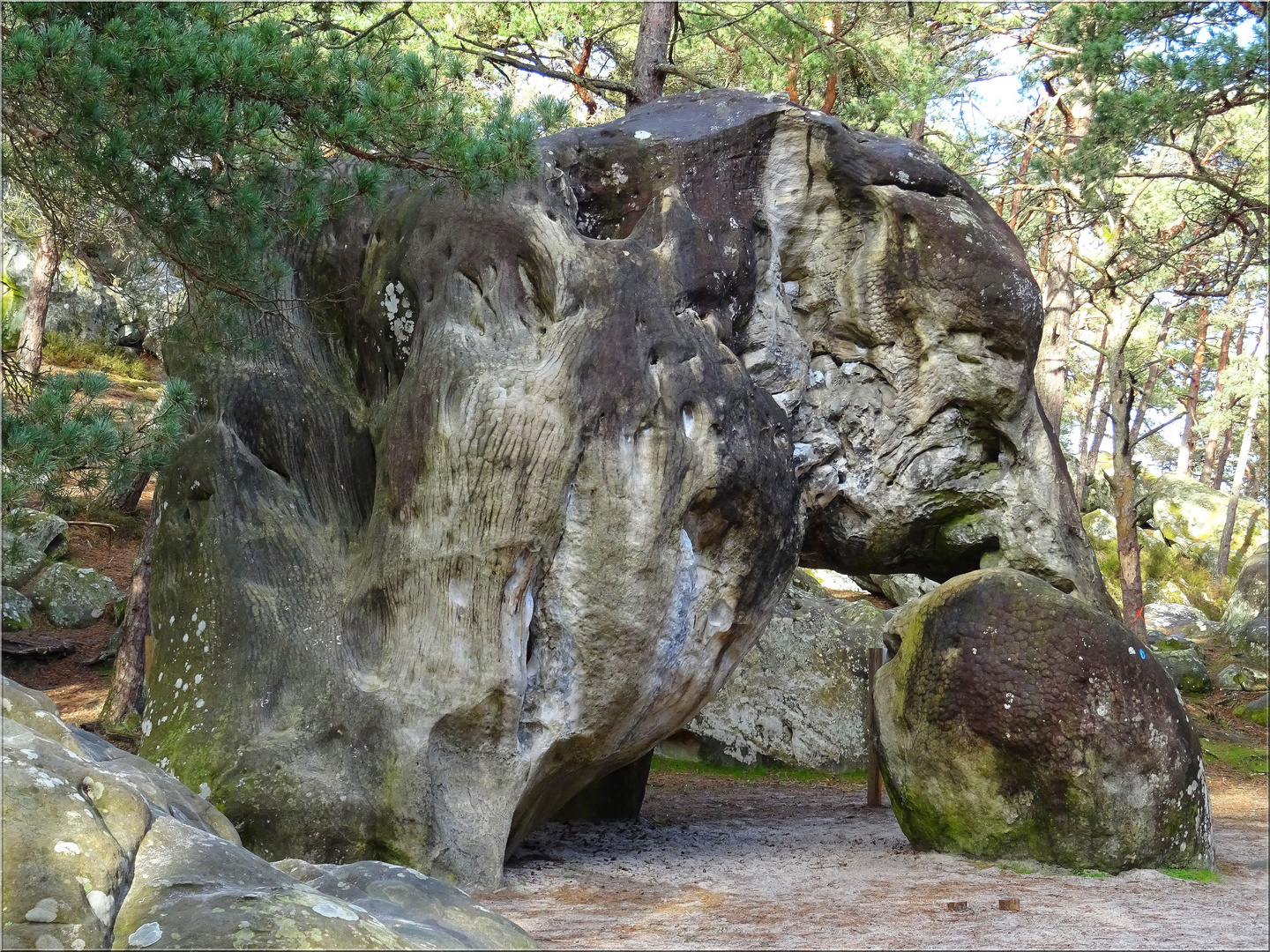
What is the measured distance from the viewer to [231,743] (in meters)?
6.16

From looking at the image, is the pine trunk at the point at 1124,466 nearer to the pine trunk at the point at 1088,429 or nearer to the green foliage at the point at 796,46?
the green foliage at the point at 796,46

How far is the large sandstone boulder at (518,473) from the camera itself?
631 cm

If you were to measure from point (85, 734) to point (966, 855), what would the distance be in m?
5.07

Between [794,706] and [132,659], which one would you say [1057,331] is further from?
[132,659]

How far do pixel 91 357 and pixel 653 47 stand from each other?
42.2ft

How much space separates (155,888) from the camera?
11.2 ft

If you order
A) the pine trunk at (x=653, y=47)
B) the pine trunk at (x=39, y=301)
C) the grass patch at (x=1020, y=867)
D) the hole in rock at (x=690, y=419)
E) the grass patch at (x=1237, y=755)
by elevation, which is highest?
the pine trunk at (x=653, y=47)

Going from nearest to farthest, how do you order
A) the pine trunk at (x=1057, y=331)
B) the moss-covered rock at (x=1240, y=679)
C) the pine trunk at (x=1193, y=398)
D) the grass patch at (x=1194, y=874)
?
the grass patch at (x=1194, y=874)
the pine trunk at (x=1057, y=331)
the moss-covered rock at (x=1240, y=679)
the pine trunk at (x=1193, y=398)

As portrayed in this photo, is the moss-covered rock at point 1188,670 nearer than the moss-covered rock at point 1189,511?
Yes

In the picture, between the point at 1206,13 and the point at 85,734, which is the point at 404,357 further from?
the point at 1206,13

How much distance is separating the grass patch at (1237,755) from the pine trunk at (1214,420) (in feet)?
18.9

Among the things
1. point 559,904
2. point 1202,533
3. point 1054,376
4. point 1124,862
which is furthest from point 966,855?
point 1202,533

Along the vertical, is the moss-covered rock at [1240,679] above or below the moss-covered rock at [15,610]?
above

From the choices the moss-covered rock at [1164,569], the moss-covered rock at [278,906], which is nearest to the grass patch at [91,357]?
the moss-covered rock at [278,906]
